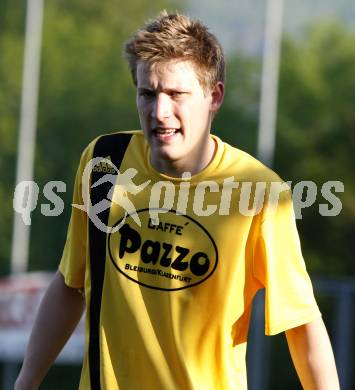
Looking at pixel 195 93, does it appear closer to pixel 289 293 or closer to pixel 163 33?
pixel 163 33

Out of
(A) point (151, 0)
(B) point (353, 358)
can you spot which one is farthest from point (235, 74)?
(B) point (353, 358)

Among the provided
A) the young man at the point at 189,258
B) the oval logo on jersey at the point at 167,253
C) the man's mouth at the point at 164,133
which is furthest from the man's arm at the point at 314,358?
the man's mouth at the point at 164,133

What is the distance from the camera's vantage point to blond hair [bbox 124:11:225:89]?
2738mm

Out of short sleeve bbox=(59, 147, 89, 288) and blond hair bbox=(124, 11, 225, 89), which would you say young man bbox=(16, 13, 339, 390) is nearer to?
blond hair bbox=(124, 11, 225, 89)

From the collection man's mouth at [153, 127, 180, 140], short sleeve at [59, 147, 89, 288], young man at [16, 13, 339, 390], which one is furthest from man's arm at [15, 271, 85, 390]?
man's mouth at [153, 127, 180, 140]

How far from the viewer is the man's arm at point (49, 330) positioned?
119 inches

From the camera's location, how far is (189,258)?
111 inches

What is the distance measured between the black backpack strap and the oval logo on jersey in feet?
0.18

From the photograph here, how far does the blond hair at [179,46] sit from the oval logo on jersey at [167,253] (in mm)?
376

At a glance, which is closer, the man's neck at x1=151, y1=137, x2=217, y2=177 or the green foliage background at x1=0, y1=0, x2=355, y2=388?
the man's neck at x1=151, y1=137, x2=217, y2=177

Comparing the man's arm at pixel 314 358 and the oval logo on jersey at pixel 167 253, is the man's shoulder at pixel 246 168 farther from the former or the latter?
the man's arm at pixel 314 358

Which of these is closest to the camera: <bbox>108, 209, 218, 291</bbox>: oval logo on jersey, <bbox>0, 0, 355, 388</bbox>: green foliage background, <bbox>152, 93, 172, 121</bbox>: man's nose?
<bbox>152, 93, 172, 121</bbox>: man's nose

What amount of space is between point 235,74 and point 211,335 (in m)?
7.00

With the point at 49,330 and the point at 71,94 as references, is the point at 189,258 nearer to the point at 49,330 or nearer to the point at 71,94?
the point at 49,330
